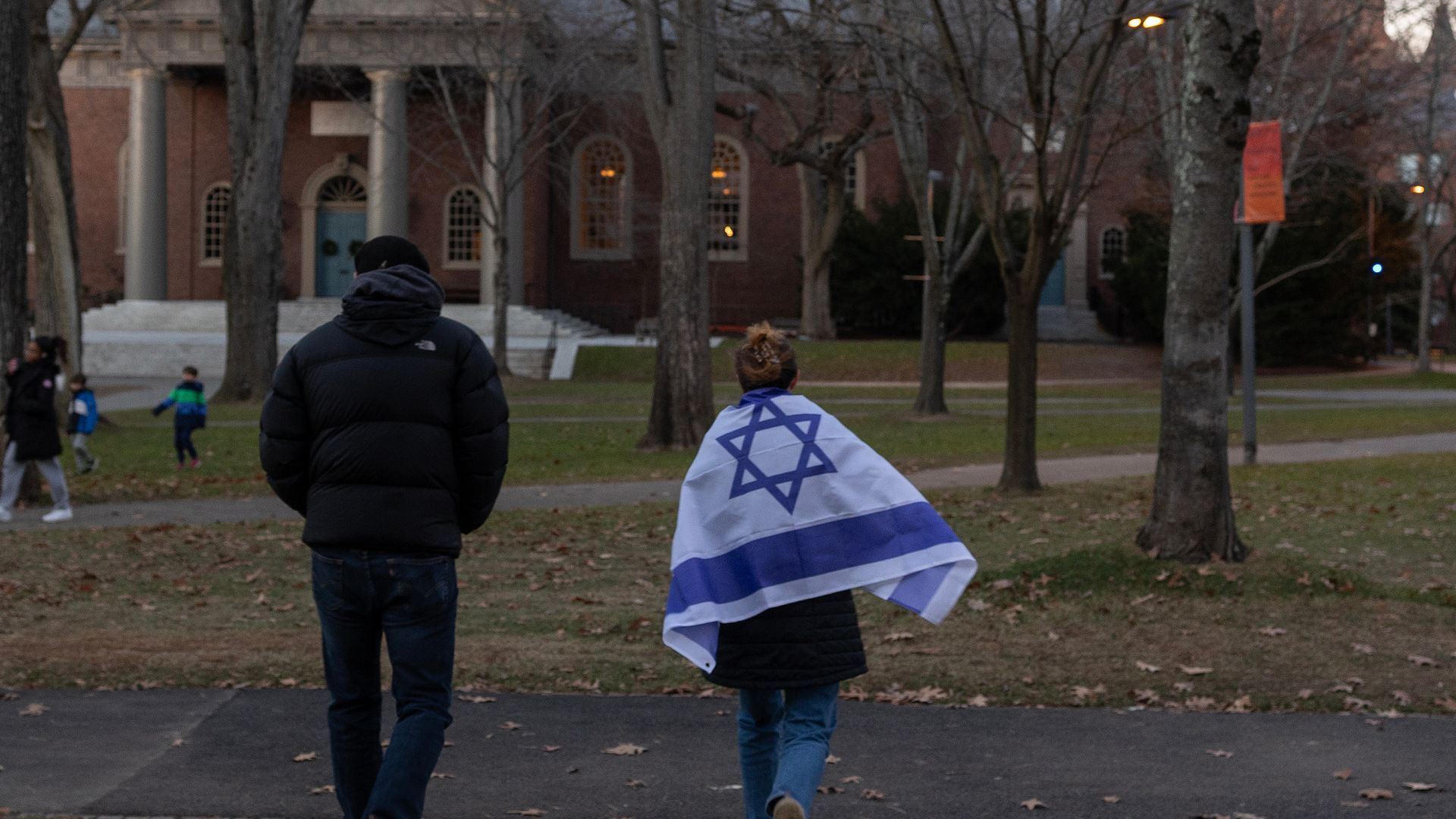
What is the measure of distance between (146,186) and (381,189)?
261 inches

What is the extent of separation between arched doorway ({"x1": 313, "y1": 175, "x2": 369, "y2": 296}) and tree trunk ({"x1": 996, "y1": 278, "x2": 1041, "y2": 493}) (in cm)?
3564

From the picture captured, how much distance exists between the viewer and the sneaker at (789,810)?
4.41m

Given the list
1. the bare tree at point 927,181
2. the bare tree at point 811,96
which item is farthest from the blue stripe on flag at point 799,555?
the bare tree at point 927,181

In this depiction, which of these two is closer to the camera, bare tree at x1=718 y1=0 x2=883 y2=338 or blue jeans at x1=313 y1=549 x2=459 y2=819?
blue jeans at x1=313 y1=549 x2=459 y2=819

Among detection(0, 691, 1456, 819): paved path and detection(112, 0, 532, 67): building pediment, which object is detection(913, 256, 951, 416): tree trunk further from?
detection(0, 691, 1456, 819): paved path

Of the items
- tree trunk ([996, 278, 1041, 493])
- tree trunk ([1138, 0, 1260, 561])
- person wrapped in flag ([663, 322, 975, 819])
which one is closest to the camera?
person wrapped in flag ([663, 322, 975, 819])

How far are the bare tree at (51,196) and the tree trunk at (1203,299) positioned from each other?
16.7 m

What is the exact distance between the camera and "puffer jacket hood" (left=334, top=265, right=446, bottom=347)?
184 inches

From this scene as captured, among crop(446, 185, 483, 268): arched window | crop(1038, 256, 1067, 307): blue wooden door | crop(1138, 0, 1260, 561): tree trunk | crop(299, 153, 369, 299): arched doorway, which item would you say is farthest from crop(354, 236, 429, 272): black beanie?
crop(1038, 256, 1067, 307): blue wooden door

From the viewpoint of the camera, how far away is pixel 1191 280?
9836 millimetres

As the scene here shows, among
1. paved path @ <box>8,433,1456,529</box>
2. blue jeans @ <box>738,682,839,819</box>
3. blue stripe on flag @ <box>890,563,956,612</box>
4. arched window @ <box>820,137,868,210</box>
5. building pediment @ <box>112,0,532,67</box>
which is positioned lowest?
paved path @ <box>8,433,1456,529</box>

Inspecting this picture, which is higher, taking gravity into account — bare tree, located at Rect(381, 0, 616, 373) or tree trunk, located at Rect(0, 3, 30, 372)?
bare tree, located at Rect(381, 0, 616, 373)

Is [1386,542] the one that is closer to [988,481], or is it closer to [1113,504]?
[1113,504]

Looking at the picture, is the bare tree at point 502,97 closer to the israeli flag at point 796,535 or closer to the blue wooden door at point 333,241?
the blue wooden door at point 333,241
